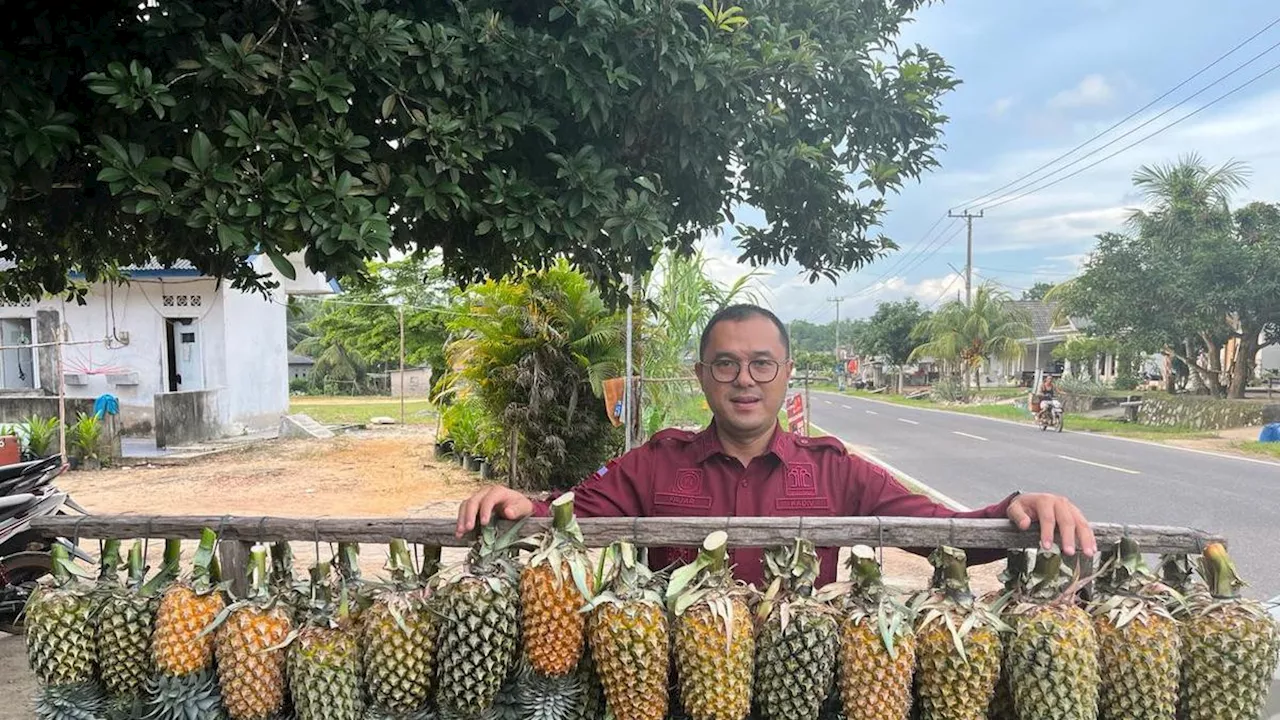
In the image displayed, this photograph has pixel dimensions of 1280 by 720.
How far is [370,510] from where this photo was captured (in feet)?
28.7

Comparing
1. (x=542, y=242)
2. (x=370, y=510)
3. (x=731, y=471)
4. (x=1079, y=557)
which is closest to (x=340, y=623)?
(x=731, y=471)

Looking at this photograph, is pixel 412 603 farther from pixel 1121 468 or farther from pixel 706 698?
pixel 1121 468

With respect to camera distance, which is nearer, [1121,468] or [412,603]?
[412,603]

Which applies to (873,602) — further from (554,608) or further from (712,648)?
(554,608)

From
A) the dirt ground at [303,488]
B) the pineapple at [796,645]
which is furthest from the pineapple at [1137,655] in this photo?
the dirt ground at [303,488]

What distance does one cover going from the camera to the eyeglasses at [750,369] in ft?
6.48

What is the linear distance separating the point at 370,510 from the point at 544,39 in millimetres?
7596

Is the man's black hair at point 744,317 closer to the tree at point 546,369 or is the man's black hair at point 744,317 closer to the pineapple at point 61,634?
the pineapple at point 61,634

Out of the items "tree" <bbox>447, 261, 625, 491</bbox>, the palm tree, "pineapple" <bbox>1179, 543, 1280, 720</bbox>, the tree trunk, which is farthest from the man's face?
the palm tree

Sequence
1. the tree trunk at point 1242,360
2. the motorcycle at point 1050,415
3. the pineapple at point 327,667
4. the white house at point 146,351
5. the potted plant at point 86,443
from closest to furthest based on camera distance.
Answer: the pineapple at point 327,667
the potted plant at point 86,443
the white house at point 146,351
the motorcycle at point 1050,415
the tree trunk at point 1242,360

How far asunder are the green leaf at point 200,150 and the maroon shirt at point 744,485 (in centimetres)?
129

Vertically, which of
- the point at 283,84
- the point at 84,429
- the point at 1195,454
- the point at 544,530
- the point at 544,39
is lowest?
the point at 1195,454

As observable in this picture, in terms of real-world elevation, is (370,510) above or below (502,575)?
below

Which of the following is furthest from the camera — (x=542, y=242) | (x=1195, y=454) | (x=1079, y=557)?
(x=1195, y=454)
